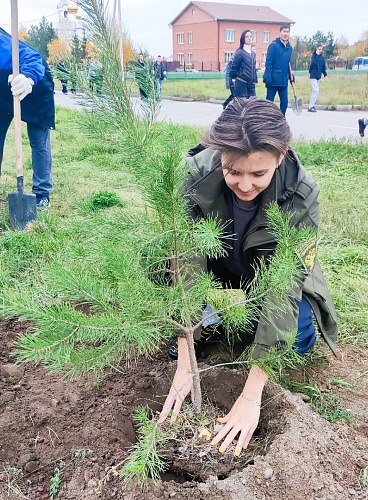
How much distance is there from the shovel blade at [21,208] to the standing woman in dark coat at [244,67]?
471cm

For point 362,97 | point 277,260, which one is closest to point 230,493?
point 277,260

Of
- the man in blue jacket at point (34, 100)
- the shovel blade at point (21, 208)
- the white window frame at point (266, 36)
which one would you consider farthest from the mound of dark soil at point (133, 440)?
the white window frame at point (266, 36)

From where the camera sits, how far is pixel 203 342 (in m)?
2.36

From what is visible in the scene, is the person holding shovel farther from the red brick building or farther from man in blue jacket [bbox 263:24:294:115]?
the red brick building

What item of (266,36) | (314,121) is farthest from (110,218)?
(266,36)

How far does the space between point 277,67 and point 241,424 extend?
7.18 m

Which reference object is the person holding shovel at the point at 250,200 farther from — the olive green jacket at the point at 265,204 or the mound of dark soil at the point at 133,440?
the mound of dark soil at the point at 133,440

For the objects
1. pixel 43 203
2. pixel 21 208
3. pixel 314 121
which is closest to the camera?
pixel 21 208

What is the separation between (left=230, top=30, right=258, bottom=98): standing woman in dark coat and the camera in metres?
7.54

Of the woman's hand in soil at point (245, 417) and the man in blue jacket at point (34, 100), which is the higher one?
the man in blue jacket at point (34, 100)

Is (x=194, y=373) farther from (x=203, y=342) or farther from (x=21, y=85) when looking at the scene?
(x=21, y=85)

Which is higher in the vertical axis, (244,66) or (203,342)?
(244,66)

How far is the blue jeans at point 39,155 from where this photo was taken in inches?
169

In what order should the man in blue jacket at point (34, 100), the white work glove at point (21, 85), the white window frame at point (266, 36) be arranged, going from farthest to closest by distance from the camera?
the white window frame at point (266, 36)
the man in blue jacket at point (34, 100)
the white work glove at point (21, 85)
